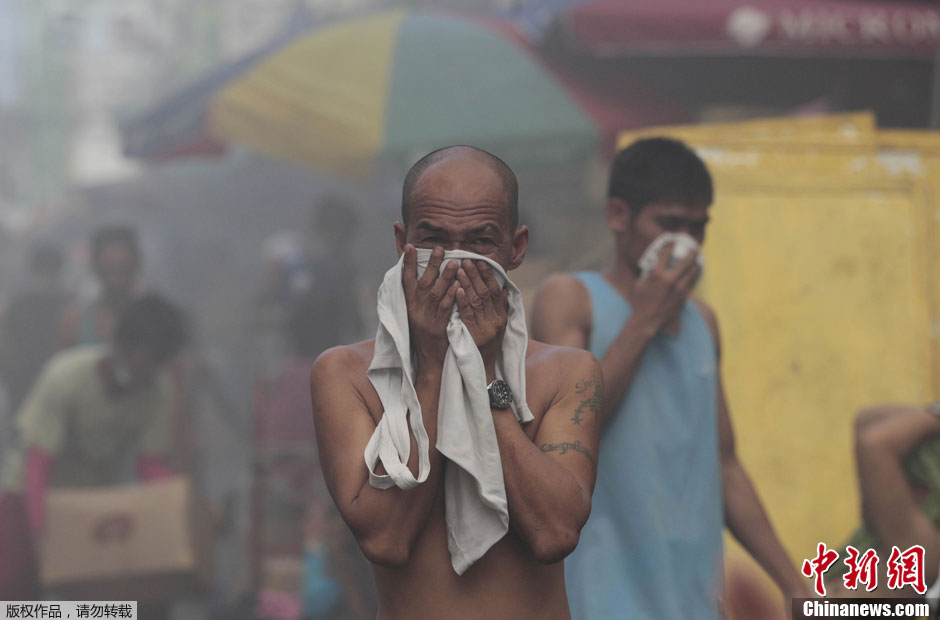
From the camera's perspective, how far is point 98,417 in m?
5.50

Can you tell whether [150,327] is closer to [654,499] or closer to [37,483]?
[37,483]

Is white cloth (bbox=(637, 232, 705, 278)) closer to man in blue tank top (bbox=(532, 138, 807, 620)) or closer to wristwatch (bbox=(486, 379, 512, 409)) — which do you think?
man in blue tank top (bbox=(532, 138, 807, 620))

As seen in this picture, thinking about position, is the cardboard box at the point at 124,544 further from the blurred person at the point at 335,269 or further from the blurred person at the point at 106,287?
the blurred person at the point at 335,269

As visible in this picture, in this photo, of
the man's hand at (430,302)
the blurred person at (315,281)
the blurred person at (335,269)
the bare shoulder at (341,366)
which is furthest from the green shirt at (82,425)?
the man's hand at (430,302)

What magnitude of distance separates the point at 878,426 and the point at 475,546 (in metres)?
2.47

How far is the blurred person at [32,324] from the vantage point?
5609mm

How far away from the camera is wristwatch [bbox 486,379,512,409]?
6.40 ft

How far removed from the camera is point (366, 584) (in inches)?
204

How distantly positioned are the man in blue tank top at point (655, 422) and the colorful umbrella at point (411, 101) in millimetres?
2367

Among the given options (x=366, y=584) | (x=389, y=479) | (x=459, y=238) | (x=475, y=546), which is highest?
(x=459, y=238)

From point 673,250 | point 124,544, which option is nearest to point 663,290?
point 673,250

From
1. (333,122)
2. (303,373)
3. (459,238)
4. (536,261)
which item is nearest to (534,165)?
(536,261)

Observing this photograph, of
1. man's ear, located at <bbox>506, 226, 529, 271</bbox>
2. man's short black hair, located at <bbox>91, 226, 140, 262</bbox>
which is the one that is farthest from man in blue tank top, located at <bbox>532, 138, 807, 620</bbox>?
man's short black hair, located at <bbox>91, 226, 140, 262</bbox>

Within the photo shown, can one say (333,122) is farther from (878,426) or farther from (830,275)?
(878,426)
